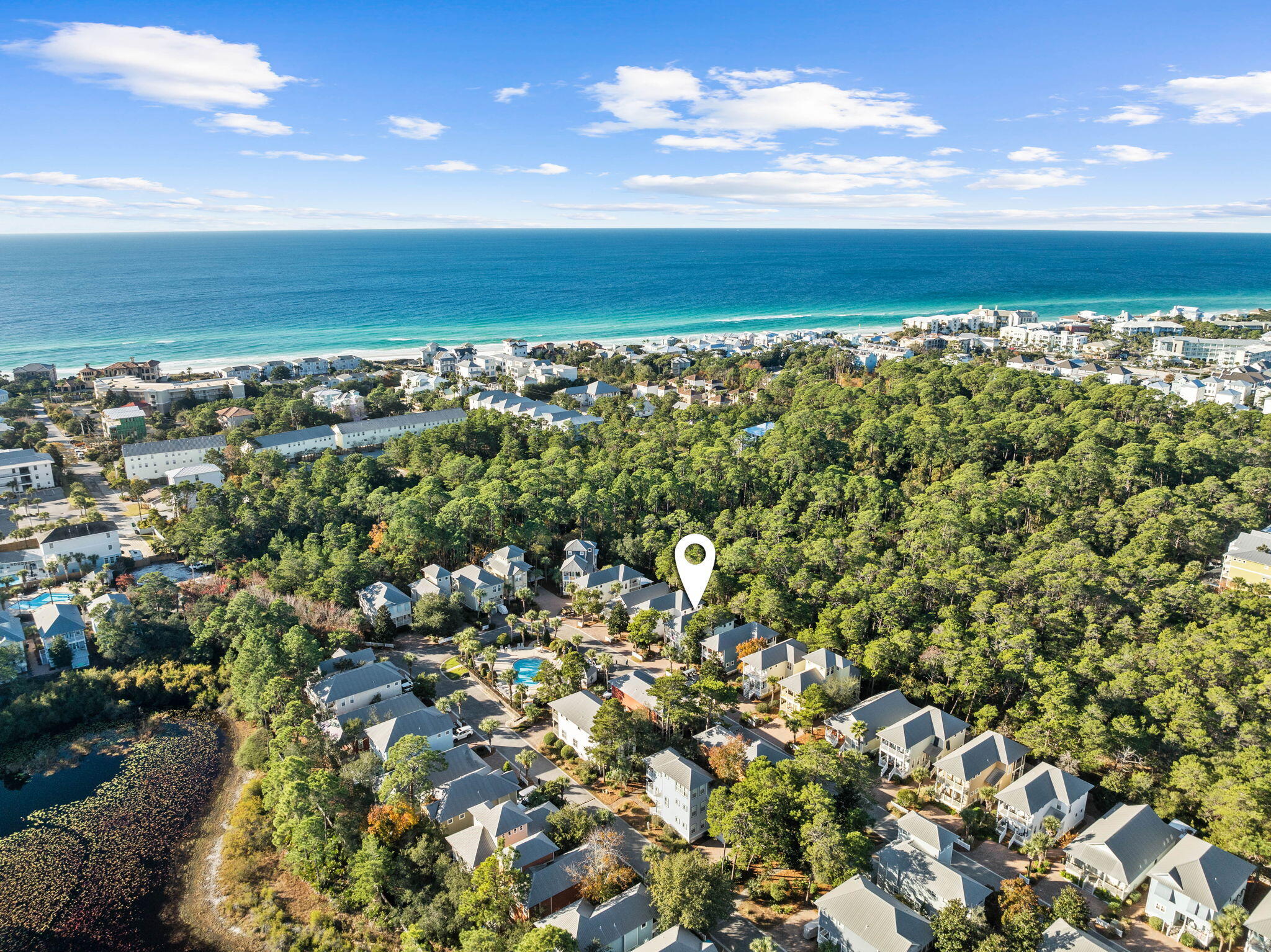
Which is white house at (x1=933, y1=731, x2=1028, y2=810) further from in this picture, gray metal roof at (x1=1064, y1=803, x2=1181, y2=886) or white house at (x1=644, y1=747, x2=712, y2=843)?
white house at (x1=644, y1=747, x2=712, y2=843)

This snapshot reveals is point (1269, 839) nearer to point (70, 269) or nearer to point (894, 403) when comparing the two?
point (894, 403)

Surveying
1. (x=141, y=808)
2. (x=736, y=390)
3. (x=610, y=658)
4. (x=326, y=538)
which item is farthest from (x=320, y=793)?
(x=736, y=390)

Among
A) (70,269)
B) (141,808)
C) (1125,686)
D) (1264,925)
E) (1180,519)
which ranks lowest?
(141,808)

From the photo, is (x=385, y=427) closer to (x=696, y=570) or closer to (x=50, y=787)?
(x=50, y=787)

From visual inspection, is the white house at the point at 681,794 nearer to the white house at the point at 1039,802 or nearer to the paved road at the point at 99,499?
the white house at the point at 1039,802

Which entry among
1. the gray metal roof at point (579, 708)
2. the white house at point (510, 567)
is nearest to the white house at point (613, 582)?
the white house at point (510, 567)

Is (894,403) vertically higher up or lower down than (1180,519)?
higher up
